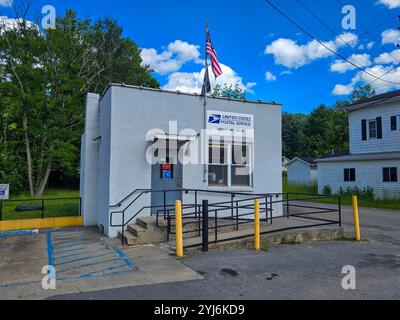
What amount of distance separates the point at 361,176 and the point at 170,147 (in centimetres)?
1696

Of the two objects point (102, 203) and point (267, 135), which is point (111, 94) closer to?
point (102, 203)

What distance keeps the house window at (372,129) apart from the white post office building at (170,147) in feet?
47.6

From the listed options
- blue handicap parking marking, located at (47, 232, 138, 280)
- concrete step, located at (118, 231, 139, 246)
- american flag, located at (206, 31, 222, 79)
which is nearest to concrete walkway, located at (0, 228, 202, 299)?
blue handicap parking marking, located at (47, 232, 138, 280)

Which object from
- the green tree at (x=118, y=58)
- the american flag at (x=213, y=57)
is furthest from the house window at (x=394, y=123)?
the green tree at (x=118, y=58)

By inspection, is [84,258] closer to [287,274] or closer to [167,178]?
[167,178]

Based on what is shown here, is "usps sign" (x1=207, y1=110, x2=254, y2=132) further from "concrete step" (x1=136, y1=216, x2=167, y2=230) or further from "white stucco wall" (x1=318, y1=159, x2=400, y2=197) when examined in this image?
"white stucco wall" (x1=318, y1=159, x2=400, y2=197)

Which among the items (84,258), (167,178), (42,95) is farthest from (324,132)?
(84,258)

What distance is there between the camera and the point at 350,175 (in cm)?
2220

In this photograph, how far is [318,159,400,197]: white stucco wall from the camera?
19522mm

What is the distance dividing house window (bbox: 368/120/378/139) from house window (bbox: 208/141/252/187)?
1583cm

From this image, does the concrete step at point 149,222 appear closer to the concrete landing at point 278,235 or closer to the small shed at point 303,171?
the concrete landing at point 278,235

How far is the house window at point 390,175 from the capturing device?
1930 cm
